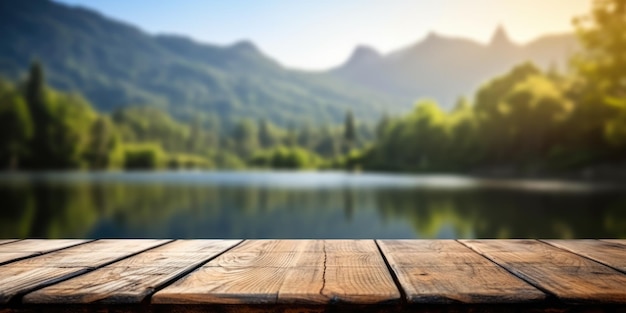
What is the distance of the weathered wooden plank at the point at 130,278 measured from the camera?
51.6 inches

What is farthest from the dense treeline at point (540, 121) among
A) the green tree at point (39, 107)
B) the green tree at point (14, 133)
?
the green tree at point (14, 133)

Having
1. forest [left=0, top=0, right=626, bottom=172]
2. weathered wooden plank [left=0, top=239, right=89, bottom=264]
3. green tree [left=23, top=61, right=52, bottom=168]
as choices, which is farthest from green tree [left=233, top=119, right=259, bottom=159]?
weathered wooden plank [left=0, top=239, right=89, bottom=264]

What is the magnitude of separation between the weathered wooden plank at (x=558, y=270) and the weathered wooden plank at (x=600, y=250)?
0.20 ft

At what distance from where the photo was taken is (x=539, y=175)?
47.6 m

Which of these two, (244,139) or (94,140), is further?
(244,139)

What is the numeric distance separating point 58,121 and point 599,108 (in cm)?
8357

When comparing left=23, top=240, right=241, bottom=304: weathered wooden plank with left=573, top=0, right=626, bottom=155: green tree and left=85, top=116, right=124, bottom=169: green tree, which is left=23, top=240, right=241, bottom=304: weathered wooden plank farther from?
left=85, top=116, right=124, bottom=169: green tree

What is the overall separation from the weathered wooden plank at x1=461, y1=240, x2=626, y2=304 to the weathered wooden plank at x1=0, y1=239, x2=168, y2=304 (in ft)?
4.97

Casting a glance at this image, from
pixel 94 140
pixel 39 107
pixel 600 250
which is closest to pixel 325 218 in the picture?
pixel 600 250

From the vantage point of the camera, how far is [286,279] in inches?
59.9

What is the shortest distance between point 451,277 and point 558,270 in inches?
17.8

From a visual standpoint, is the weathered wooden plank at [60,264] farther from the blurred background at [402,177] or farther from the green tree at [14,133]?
the green tree at [14,133]

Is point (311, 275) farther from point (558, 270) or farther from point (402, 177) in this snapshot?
point (402, 177)

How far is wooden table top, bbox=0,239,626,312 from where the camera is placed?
4.25 feet
